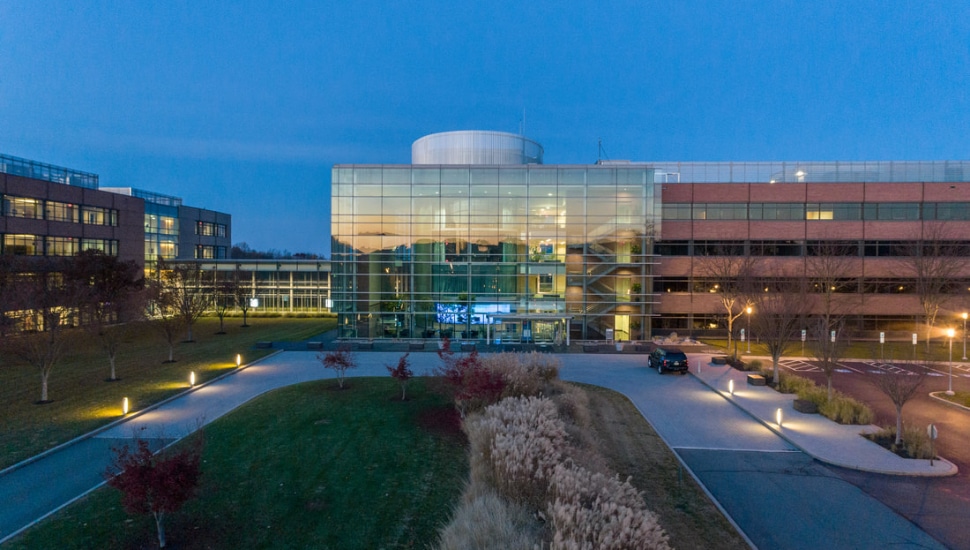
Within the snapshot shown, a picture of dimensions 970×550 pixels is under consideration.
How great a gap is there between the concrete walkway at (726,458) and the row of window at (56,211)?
107ft

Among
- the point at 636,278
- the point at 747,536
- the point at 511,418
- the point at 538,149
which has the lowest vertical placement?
the point at 747,536

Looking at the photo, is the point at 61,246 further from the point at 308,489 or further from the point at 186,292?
the point at 308,489

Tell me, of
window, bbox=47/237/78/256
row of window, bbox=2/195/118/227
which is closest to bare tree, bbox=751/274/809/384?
window, bbox=47/237/78/256

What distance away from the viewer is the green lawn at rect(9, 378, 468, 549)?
9000mm

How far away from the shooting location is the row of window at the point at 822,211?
3725 centimetres

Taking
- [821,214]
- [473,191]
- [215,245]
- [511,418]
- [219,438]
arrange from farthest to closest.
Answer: [215,245]
[821,214]
[473,191]
[219,438]
[511,418]

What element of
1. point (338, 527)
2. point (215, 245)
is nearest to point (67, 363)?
point (338, 527)

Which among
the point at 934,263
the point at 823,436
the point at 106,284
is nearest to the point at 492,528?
the point at 823,436

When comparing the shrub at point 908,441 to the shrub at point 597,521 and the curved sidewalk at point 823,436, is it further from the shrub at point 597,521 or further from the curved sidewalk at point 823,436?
the shrub at point 597,521

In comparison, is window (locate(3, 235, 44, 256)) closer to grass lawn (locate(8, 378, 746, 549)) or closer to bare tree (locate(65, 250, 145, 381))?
bare tree (locate(65, 250, 145, 381))

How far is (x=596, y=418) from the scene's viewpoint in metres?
17.0

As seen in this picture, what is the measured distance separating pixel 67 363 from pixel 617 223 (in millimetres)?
34630

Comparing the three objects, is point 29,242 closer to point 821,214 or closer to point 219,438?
point 219,438

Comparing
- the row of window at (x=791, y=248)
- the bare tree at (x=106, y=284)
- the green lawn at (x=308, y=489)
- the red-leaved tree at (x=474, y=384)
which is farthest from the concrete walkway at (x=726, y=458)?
the bare tree at (x=106, y=284)
